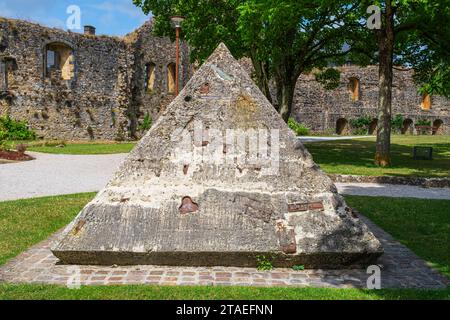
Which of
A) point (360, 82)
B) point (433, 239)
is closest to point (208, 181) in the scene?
point (433, 239)

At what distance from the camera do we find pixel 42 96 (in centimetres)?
2617

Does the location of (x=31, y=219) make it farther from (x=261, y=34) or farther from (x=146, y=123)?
(x=146, y=123)

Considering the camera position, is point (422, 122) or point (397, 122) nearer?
point (397, 122)

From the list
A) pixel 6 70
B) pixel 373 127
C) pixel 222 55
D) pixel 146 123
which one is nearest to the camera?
pixel 222 55

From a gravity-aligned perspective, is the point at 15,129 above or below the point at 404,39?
below

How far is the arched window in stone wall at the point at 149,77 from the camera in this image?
3150 centimetres

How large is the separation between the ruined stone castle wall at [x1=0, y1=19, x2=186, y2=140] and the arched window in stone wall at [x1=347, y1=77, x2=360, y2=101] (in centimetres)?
1614

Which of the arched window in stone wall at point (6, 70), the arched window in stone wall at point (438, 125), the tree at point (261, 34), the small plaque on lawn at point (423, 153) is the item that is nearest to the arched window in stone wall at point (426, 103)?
the arched window in stone wall at point (438, 125)

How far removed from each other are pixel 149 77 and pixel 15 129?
9.94m

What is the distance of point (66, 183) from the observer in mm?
11609

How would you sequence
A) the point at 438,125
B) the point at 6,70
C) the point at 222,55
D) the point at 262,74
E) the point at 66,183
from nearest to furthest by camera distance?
the point at 222,55, the point at 66,183, the point at 262,74, the point at 6,70, the point at 438,125

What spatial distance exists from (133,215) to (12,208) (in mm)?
4010

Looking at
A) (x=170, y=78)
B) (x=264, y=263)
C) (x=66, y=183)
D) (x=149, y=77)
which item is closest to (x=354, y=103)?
(x=170, y=78)

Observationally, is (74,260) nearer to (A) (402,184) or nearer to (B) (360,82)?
(A) (402,184)
